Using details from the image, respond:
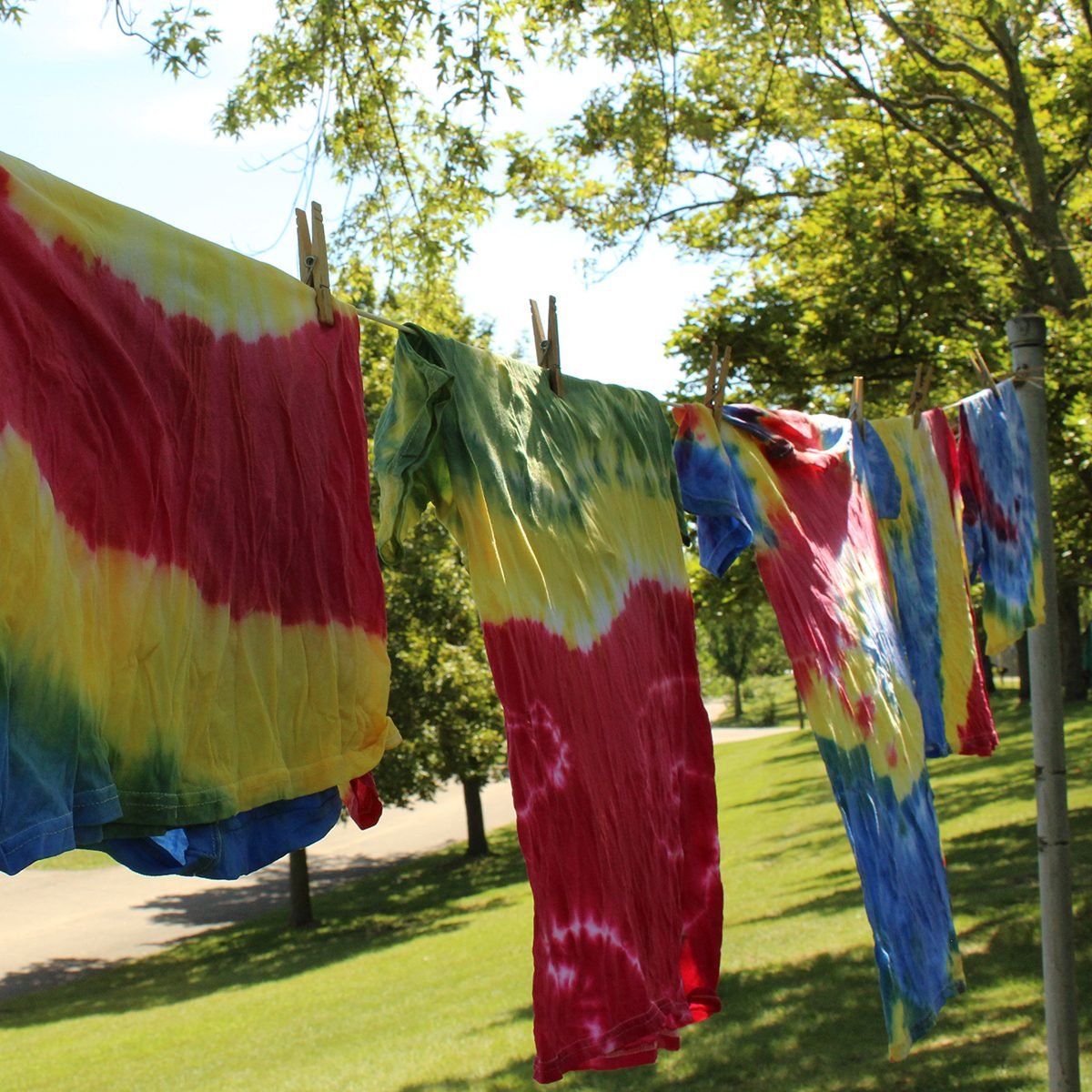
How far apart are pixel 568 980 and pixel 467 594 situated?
41.2ft

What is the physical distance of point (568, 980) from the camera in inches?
89.4

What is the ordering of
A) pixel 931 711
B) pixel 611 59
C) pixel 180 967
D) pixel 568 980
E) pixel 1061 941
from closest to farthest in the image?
pixel 568 980 < pixel 931 711 < pixel 1061 941 < pixel 611 59 < pixel 180 967

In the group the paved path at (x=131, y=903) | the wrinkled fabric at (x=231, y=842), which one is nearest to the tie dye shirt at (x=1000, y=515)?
the wrinkled fabric at (x=231, y=842)

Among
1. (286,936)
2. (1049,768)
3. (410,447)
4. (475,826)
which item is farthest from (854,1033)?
(475,826)

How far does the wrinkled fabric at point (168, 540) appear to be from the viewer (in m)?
1.75

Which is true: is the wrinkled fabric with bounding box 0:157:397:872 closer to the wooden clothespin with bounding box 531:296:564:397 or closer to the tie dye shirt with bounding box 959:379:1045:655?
the wooden clothespin with bounding box 531:296:564:397

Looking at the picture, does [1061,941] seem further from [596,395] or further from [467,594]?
[467,594]

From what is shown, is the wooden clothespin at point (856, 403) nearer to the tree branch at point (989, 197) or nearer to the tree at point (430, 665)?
the tree branch at point (989, 197)

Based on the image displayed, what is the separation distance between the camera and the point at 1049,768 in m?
4.27

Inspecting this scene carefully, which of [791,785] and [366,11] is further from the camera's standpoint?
[791,785]

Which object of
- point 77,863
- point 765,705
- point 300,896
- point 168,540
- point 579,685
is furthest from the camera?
point 765,705

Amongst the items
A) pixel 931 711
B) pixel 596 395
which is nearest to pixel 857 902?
pixel 931 711

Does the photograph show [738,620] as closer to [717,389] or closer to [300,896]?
[717,389]

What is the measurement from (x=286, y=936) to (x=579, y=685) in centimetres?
1351
